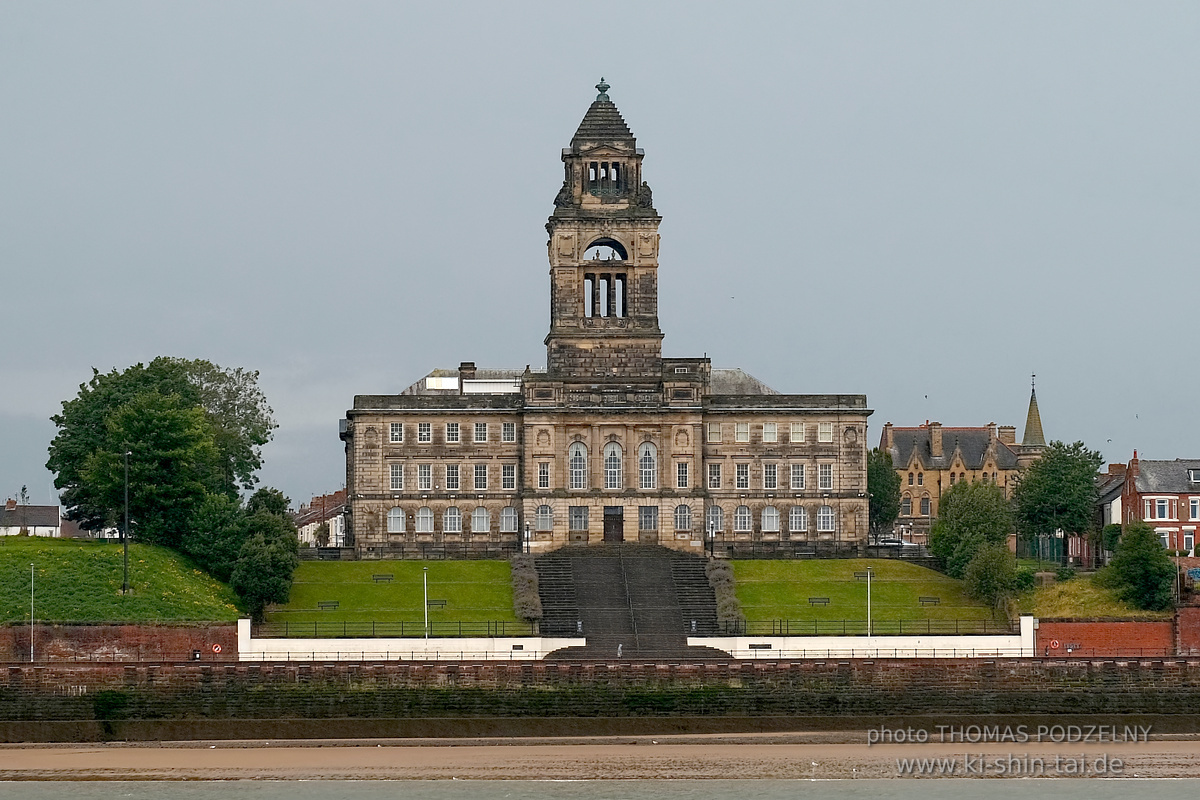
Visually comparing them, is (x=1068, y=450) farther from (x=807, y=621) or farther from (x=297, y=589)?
(x=297, y=589)

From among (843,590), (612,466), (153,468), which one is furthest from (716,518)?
(153,468)

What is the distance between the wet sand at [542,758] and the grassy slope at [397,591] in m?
19.8

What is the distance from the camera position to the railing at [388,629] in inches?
3472

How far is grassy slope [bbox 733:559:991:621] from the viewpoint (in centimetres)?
9462

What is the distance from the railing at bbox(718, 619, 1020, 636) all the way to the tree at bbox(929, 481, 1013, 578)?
7934 millimetres

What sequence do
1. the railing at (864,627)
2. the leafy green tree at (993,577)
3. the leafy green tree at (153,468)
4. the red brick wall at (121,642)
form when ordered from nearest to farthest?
the red brick wall at (121,642), the railing at (864,627), the leafy green tree at (993,577), the leafy green tree at (153,468)

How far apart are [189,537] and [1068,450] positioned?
135ft

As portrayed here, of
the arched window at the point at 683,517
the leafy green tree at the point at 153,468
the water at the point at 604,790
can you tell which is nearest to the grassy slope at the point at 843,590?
the arched window at the point at 683,517

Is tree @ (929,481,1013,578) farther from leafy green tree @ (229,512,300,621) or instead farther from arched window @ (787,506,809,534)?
leafy green tree @ (229,512,300,621)

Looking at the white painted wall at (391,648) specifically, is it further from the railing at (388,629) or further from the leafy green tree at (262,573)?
the leafy green tree at (262,573)

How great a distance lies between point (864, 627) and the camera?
91438 mm

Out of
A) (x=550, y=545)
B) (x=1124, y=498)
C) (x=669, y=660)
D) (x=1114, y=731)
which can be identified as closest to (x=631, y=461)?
(x=550, y=545)

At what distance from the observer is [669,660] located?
7969cm

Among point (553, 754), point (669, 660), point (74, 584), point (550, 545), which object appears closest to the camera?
point (553, 754)
